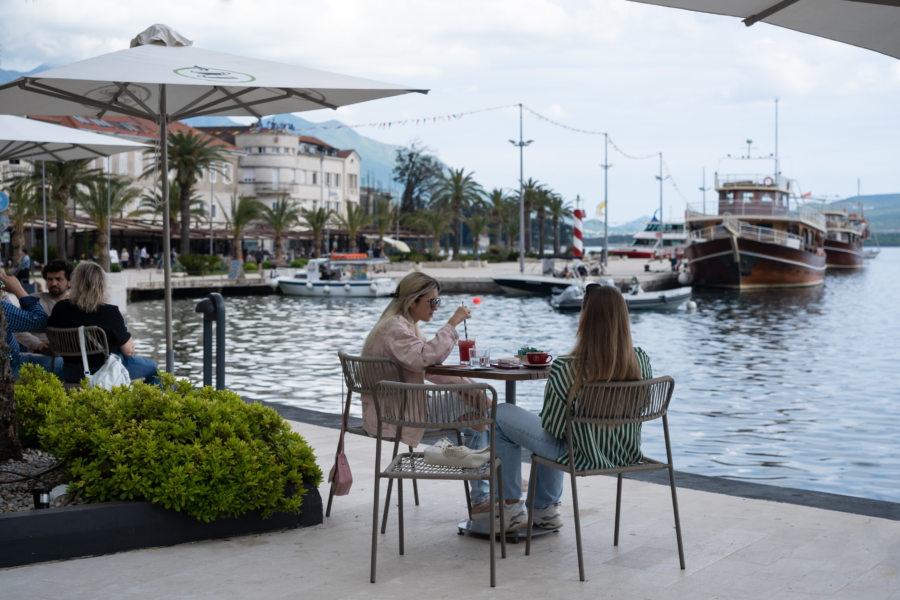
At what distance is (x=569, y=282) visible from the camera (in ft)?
134

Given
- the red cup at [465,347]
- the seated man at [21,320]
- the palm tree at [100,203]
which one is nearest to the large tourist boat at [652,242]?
the palm tree at [100,203]

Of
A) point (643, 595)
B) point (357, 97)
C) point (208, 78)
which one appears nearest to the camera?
point (643, 595)

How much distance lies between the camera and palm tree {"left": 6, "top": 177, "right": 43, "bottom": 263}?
46.4 meters

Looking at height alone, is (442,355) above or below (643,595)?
above

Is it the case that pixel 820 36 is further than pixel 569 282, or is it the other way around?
pixel 569 282

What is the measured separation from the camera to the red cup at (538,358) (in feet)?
17.3

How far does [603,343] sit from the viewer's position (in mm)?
4336

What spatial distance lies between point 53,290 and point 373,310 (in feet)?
88.6

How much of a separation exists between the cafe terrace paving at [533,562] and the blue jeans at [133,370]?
2.36 m

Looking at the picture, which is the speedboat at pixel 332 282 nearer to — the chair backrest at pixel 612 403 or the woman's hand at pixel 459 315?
the woman's hand at pixel 459 315

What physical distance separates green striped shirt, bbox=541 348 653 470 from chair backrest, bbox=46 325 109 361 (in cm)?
349

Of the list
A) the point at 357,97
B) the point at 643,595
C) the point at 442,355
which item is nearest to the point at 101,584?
the point at 442,355

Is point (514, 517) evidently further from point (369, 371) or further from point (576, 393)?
point (369, 371)

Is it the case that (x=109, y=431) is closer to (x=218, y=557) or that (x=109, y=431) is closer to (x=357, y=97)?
(x=218, y=557)
